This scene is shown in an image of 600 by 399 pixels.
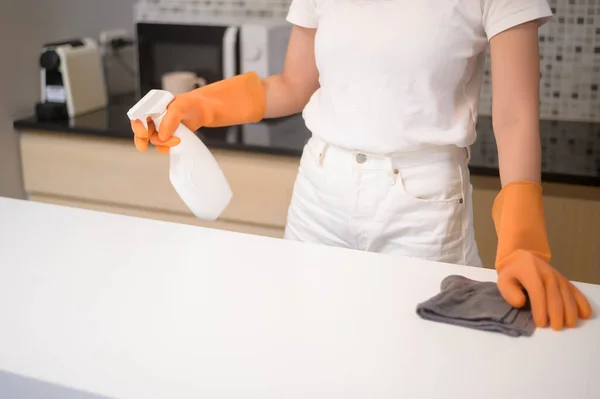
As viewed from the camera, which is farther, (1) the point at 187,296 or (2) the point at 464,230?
(2) the point at 464,230

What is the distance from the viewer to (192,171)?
3.70ft

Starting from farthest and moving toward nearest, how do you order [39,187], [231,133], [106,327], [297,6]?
[39,187]
[231,133]
[297,6]
[106,327]

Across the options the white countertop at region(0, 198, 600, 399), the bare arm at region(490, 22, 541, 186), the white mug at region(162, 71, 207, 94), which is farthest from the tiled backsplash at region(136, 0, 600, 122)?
the white countertop at region(0, 198, 600, 399)

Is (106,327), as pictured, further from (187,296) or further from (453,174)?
(453,174)

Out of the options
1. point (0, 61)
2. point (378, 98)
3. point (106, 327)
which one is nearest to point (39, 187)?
point (0, 61)

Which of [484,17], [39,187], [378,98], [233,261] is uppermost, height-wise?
[484,17]

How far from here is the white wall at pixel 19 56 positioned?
2.16 m

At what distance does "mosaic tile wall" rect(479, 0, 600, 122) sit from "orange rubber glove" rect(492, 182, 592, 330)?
1193mm

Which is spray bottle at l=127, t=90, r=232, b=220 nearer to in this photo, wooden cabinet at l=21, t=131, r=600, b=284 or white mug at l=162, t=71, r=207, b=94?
wooden cabinet at l=21, t=131, r=600, b=284

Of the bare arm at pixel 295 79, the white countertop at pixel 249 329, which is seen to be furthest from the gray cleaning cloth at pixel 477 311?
the bare arm at pixel 295 79

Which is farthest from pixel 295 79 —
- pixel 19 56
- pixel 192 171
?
pixel 19 56

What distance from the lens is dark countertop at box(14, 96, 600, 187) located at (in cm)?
171

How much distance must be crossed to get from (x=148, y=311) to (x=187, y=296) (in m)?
0.06

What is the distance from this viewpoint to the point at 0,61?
214cm
